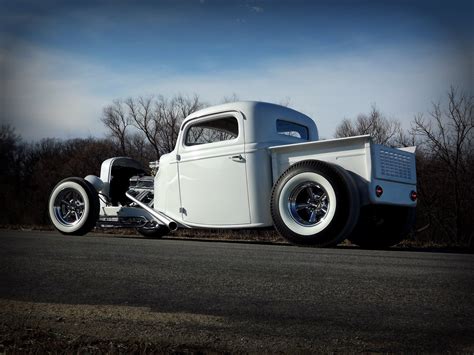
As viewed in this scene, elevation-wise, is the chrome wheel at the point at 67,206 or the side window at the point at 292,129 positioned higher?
the side window at the point at 292,129

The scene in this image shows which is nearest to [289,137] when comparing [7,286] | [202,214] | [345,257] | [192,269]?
[202,214]

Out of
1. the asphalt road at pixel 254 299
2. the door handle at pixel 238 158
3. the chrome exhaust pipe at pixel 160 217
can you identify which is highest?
the door handle at pixel 238 158

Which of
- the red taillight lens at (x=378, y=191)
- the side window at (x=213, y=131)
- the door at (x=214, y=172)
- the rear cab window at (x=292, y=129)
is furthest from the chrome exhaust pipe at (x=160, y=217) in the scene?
the red taillight lens at (x=378, y=191)

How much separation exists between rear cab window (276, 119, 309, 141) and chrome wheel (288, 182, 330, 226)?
133 cm

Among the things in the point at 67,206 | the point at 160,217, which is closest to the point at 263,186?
the point at 160,217

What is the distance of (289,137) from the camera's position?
650cm

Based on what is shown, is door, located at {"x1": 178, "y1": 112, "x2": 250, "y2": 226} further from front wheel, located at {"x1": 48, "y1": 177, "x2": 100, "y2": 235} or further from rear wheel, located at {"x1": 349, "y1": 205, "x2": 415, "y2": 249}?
front wheel, located at {"x1": 48, "y1": 177, "x2": 100, "y2": 235}

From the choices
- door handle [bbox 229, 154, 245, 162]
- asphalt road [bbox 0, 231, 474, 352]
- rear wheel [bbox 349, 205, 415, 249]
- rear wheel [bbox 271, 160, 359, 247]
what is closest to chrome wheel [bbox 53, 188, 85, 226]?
door handle [bbox 229, 154, 245, 162]

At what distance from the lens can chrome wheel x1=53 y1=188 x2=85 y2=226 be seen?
7508 mm

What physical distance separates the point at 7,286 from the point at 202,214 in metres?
3.38

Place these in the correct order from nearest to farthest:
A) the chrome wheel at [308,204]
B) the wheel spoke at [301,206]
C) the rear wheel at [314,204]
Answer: the rear wheel at [314,204] → the chrome wheel at [308,204] → the wheel spoke at [301,206]

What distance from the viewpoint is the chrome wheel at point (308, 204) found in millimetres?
5164

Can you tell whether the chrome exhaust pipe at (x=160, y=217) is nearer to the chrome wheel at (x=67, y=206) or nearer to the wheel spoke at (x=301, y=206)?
the chrome wheel at (x=67, y=206)

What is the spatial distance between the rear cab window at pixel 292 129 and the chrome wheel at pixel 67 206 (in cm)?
338
